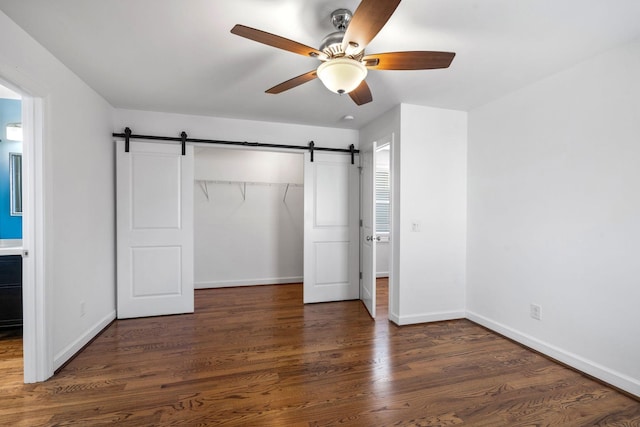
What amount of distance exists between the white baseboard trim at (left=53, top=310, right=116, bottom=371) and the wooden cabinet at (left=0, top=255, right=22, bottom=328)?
716mm

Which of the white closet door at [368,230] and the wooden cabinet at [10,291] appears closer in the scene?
the wooden cabinet at [10,291]

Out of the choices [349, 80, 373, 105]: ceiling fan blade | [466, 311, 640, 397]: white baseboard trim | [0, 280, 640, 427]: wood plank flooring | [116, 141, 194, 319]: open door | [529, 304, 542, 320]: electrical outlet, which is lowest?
[0, 280, 640, 427]: wood plank flooring

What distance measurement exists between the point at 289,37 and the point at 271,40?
485 millimetres

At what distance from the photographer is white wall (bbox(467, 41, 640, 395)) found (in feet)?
6.66

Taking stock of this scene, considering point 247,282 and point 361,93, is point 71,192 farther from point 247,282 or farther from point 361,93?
point 247,282

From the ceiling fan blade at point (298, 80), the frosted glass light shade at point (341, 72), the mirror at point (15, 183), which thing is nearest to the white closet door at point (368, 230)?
the ceiling fan blade at point (298, 80)

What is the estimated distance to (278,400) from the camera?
6.29 feet

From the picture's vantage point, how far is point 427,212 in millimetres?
3240

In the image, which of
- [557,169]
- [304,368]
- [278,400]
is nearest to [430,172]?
[557,169]

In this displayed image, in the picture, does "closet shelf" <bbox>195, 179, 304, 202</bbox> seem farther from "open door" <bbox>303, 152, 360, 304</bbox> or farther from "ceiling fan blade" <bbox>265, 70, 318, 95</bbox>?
"ceiling fan blade" <bbox>265, 70, 318, 95</bbox>

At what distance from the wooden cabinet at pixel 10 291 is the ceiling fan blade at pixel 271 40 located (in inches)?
123

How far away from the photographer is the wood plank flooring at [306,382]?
177 cm

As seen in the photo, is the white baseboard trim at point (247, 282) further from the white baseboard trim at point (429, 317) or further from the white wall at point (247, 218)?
the white baseboard trim at point (429, 317)

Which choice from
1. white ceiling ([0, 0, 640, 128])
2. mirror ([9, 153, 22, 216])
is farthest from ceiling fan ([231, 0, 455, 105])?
mirror ([9, 153, 22, 216])
